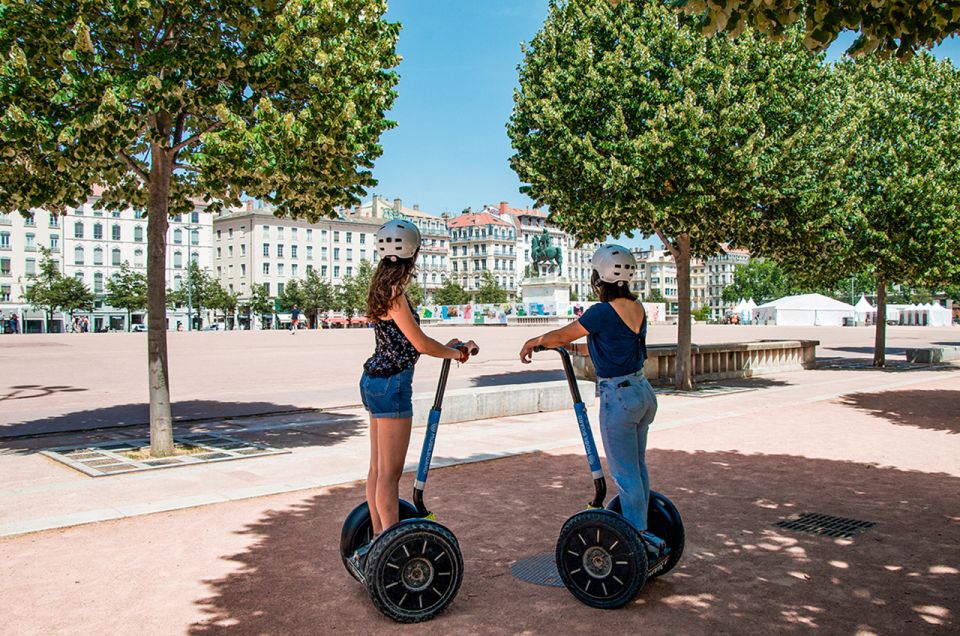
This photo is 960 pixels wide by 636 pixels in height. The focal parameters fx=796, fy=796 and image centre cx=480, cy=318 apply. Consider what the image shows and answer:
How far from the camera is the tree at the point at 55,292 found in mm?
77625

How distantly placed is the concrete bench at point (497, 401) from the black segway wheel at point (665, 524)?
6.55 m

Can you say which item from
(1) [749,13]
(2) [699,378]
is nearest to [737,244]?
(2) [699,378]

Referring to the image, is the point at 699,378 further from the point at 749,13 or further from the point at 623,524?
the point at 623,524

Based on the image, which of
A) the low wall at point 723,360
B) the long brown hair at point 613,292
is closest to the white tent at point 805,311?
the low wall at point 723,360

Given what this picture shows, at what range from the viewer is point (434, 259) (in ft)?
460

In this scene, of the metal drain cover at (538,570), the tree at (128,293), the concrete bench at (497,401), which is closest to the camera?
the metal drain cover at (538,570)

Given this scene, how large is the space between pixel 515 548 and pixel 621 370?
1796 millimetres

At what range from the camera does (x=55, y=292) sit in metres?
77.7

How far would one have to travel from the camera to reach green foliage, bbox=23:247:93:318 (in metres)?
77.6

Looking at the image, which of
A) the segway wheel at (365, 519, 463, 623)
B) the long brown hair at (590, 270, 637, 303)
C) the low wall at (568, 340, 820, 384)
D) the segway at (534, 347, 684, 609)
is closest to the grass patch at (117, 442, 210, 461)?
the segway wheel at (365, 519, 463, 623)

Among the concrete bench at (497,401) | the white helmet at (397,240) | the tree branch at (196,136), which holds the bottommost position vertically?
the concrete bench at (497,401)

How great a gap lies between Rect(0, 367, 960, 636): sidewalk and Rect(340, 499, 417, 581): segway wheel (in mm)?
304

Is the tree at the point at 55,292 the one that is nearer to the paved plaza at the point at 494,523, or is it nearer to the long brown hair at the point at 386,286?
the paved plaza at the point at 494,523

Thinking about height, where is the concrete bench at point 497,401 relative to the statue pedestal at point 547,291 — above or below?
below
